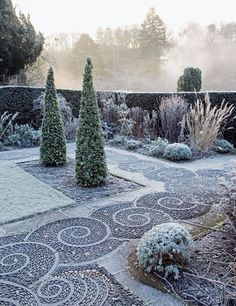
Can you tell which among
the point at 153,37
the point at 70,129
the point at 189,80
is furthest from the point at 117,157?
the point at 153,37

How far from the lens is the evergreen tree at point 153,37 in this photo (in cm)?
2328

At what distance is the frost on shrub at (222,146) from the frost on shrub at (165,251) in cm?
433

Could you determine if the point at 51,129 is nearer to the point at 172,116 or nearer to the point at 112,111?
the point at 172,116

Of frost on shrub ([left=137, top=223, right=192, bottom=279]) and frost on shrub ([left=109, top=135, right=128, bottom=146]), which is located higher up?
frost on shrub ([left=109, top=135, right=128, bottom=146])

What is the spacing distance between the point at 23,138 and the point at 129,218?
486cm

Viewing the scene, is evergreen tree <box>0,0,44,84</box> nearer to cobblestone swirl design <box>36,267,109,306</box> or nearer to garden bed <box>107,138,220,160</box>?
garden bed <box>107,138,220,160</box>

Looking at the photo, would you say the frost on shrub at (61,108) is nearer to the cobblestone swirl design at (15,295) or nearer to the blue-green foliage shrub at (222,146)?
the blue-green foliage shrub at (222,146)

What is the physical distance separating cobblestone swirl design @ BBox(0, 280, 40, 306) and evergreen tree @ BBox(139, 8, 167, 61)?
914 inches

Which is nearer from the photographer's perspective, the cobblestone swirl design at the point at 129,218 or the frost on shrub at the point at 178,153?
the cobblestone swirl design at the point at 129,218

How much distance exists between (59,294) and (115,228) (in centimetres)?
99

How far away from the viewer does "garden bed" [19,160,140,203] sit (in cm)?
371

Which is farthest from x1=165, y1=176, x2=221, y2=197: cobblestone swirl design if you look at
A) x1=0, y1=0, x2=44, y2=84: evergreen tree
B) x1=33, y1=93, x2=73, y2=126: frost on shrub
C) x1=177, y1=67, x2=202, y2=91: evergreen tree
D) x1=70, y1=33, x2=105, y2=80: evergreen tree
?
x1=70, y1=33, x2=105, y2=80: evergreen tree

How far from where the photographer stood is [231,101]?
6648 millimetres

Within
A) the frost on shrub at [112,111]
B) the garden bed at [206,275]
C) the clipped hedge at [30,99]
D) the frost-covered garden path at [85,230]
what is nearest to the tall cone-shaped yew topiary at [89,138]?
the frost-covered garden path at [85,230]
